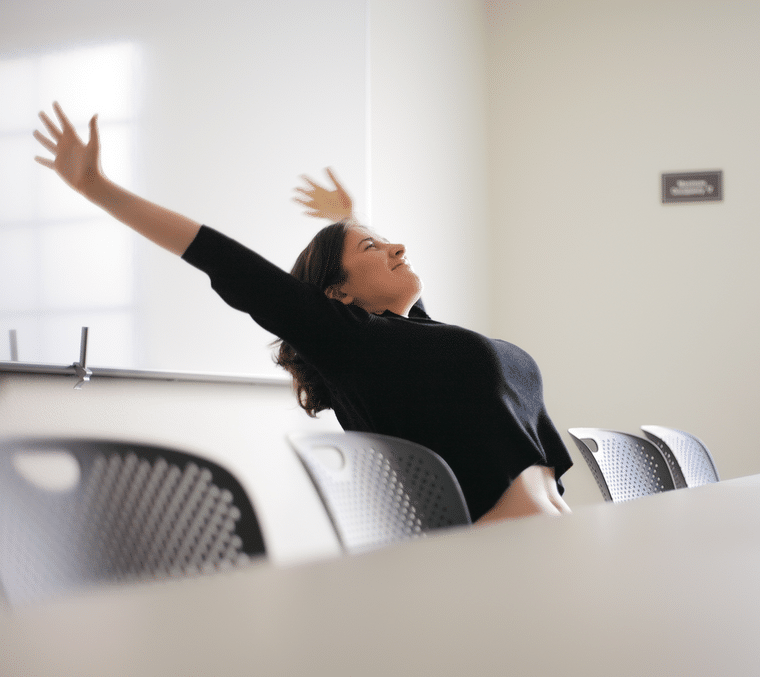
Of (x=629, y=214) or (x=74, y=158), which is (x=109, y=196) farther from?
(x=629, y=214)

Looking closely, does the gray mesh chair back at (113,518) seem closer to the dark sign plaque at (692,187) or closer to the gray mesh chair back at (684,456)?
the gray mesh chair back at (684,456)

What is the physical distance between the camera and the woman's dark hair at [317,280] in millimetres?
1600

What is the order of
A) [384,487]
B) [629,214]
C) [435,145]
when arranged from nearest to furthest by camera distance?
1. [384,487]
2. [435,145]
3. [629,214]

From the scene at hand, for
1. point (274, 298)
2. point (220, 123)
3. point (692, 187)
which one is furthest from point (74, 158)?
point (692, 187)

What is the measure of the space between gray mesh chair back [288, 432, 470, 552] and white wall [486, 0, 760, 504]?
118 inches

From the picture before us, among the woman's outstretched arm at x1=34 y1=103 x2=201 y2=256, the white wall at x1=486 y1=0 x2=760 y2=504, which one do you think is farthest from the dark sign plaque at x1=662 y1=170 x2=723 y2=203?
the woman's outstretched arm at x1=34 y1=103 x2=201 y2=256

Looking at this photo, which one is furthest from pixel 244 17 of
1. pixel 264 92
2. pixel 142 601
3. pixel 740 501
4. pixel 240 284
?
pixel 142 601

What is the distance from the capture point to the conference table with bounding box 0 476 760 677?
0.19m

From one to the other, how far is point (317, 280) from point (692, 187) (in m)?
2.85

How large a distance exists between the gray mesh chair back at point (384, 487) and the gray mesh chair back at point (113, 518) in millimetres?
272

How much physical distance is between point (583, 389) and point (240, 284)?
305cm

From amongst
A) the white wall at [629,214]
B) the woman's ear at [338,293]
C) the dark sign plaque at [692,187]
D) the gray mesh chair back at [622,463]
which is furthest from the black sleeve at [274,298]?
the dark sign plaque at [692,187]

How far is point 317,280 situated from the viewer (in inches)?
65.1

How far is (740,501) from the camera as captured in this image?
1.94 ft
